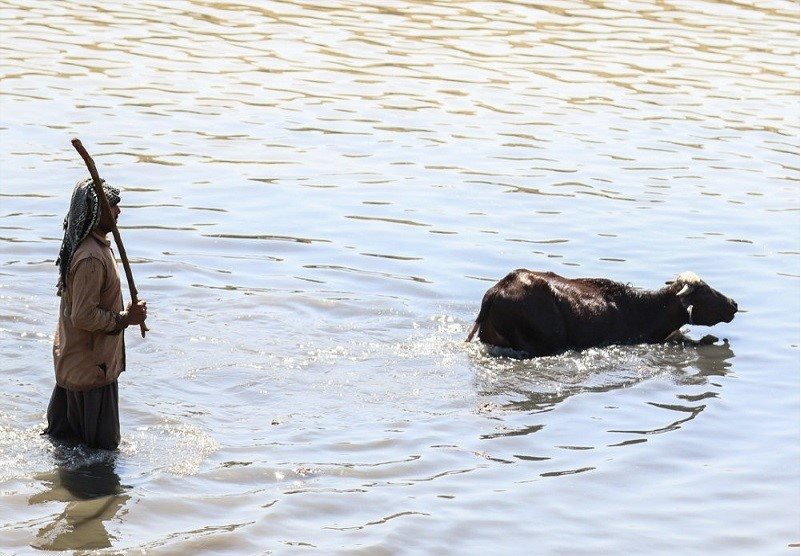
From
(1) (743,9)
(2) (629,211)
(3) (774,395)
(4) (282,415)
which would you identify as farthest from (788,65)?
(4) (282,415)

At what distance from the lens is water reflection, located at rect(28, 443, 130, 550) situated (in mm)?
8141

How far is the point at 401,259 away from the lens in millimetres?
14867

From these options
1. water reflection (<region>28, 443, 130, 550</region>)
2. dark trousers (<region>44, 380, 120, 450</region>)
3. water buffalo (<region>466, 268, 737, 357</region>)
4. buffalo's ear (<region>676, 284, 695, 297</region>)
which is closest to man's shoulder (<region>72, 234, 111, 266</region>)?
dark trousers (<region>44, 380, 120, 450</region>)

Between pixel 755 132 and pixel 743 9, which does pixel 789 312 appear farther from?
pixel 743 9

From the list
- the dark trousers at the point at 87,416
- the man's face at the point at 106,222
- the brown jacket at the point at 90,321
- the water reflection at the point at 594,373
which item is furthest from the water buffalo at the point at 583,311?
the man's face at the point at 106,222

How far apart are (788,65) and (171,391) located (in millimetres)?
16638

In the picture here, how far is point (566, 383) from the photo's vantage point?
11695mm

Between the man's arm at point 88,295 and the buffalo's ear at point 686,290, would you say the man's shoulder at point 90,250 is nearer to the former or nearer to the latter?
the man's arm at point 88,295

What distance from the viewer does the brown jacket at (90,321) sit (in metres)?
8.59

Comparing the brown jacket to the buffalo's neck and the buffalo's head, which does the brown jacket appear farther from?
the buffalo's head

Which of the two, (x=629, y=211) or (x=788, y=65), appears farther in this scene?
(x=788, y=65)

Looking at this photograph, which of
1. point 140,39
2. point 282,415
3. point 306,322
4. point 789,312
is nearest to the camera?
point 282,415

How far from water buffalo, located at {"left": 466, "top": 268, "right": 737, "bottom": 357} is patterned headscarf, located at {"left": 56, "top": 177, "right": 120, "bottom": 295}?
4.42 m

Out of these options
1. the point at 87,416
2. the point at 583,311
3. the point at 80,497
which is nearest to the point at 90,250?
the point at 87,416
